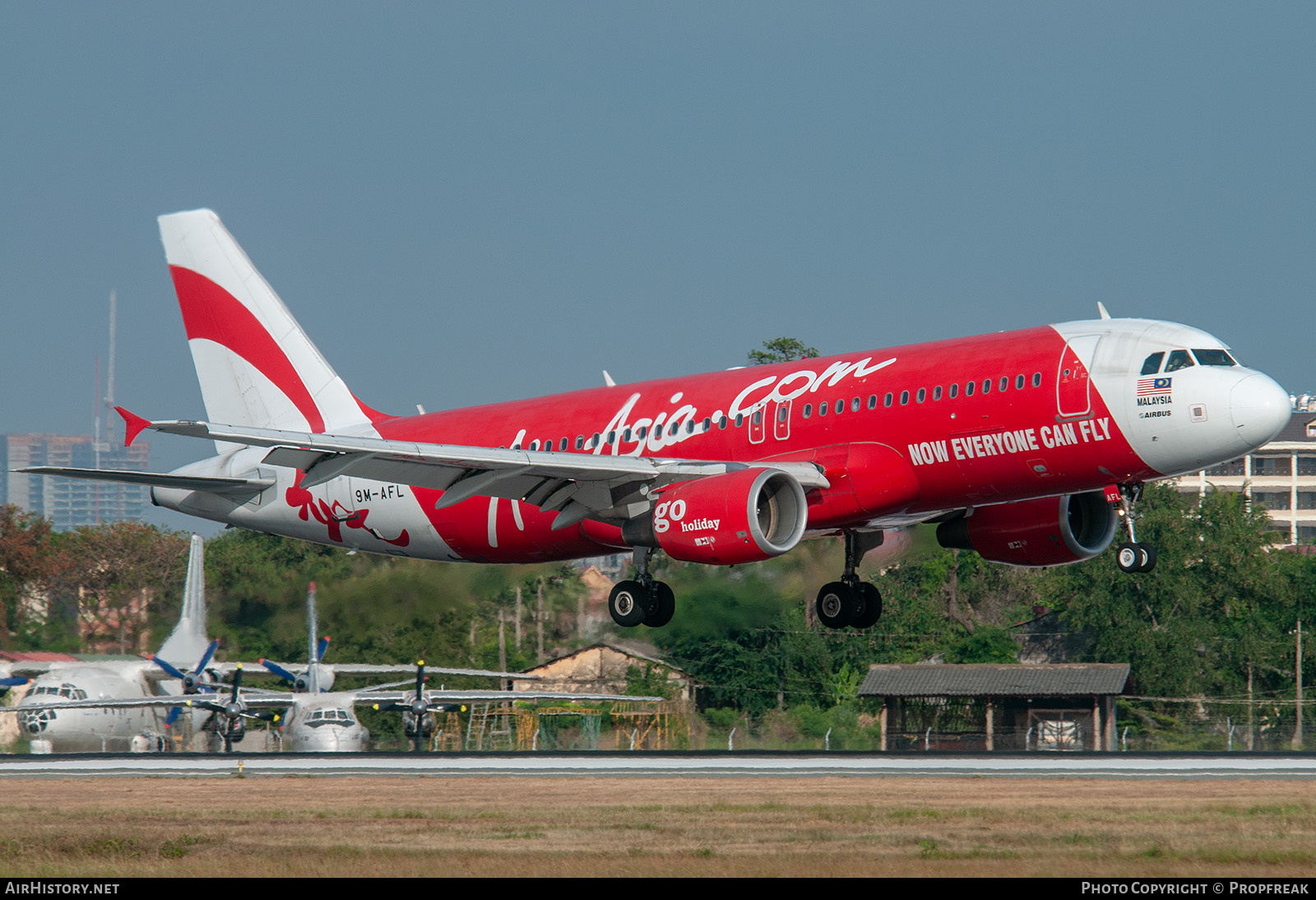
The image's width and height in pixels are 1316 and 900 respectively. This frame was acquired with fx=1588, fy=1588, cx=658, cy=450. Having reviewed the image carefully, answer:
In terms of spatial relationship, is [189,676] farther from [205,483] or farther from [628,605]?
[628,605]

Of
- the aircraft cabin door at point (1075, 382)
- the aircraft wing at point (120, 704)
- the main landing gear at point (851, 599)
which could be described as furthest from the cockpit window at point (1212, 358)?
the aircraft wing at point (120, 704)

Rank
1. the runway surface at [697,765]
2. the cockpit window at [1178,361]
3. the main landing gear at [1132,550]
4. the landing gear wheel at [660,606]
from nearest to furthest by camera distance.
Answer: the cockpit window at [1178,361] < the main landing gear at [1132,550] < the landing gear wheel at [660,606] < the runway surface at [697,765]

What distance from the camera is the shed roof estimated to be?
205 feet

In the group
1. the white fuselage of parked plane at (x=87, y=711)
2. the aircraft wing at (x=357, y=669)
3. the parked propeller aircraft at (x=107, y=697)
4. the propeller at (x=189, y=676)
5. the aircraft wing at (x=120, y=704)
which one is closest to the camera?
the aircraft wing at (x=120, y=704)

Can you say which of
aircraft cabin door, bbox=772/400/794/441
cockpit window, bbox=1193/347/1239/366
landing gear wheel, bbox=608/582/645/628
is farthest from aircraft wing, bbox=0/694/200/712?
cockpit window, bbox=1193/347/1239/366

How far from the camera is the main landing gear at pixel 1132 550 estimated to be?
92.8ft

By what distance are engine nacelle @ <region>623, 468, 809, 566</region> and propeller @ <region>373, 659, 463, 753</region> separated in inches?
1136

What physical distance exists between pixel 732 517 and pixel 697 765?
43.4 feet

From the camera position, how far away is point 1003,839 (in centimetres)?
2230

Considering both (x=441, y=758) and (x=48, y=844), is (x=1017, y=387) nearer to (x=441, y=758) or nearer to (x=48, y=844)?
(x=48, y=844)

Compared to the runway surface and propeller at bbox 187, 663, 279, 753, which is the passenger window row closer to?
the runway surface

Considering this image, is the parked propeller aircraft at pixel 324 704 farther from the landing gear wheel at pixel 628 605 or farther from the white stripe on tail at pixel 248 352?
the landing gear wheel at pixel 628 605

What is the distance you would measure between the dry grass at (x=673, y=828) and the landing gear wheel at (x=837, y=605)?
11.0ft
